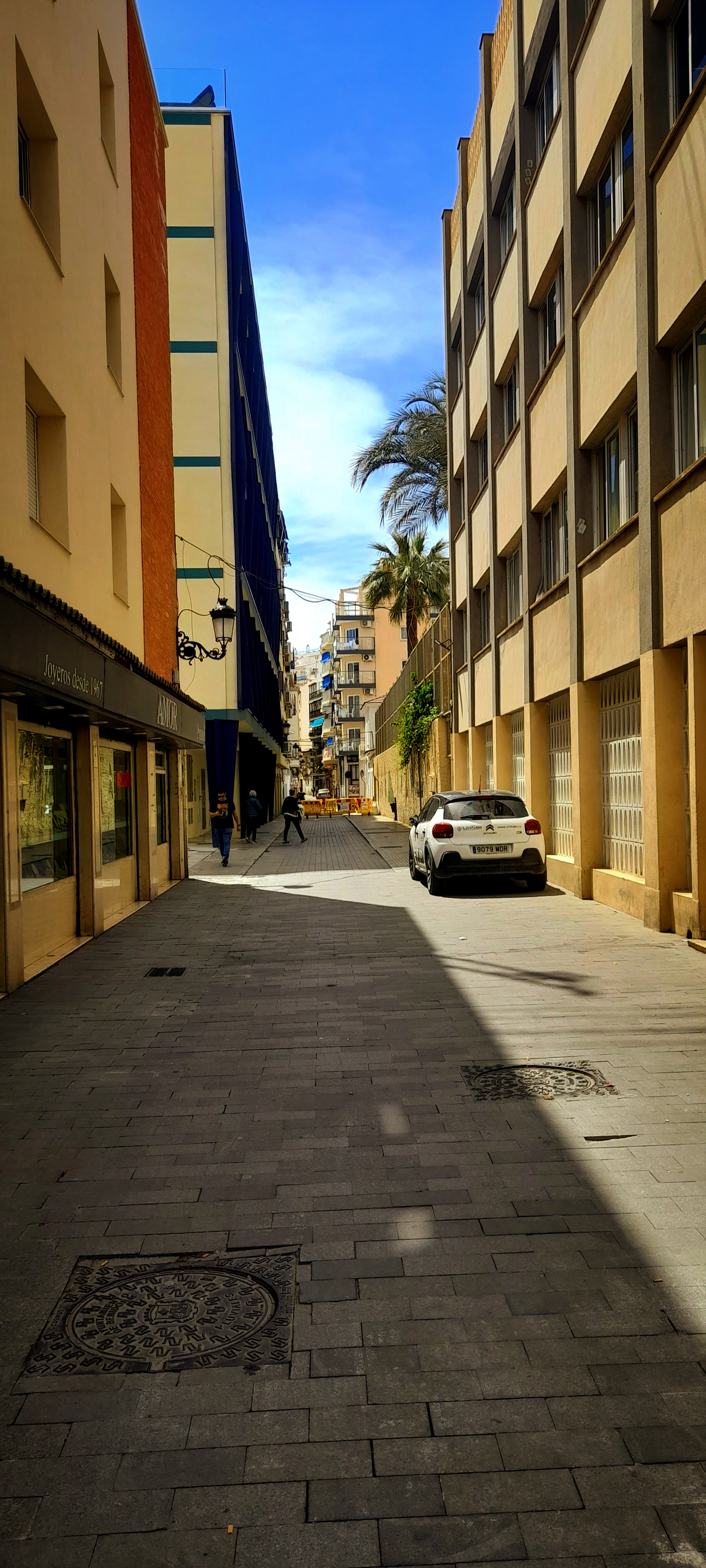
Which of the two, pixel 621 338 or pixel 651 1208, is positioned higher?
pixel 621 338

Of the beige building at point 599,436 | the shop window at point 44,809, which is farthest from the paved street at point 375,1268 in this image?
the beige building at point 599,436

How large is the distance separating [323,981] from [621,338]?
8237mm

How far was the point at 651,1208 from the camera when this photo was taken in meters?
→ 4.09

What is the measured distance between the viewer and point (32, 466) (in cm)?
1098

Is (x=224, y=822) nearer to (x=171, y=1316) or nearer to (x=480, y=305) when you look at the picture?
(x=480, y=305)

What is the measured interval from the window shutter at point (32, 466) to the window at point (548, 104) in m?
10.5

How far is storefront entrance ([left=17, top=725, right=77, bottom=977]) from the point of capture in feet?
31.6

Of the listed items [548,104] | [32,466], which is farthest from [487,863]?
[548,104]

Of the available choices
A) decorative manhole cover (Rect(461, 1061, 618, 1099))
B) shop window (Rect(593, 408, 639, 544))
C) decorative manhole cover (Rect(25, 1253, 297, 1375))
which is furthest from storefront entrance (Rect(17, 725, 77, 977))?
shop window (Rect(593, 408, 639, 544))

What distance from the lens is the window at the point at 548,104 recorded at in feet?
55.5

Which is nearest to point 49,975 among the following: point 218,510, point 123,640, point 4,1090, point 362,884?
point 4,1090

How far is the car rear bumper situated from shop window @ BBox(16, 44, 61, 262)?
28.8 ft

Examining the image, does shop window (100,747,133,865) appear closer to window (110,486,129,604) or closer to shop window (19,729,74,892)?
shop window (19,729,74,892)

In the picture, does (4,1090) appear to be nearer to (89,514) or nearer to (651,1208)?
(651,1208)
